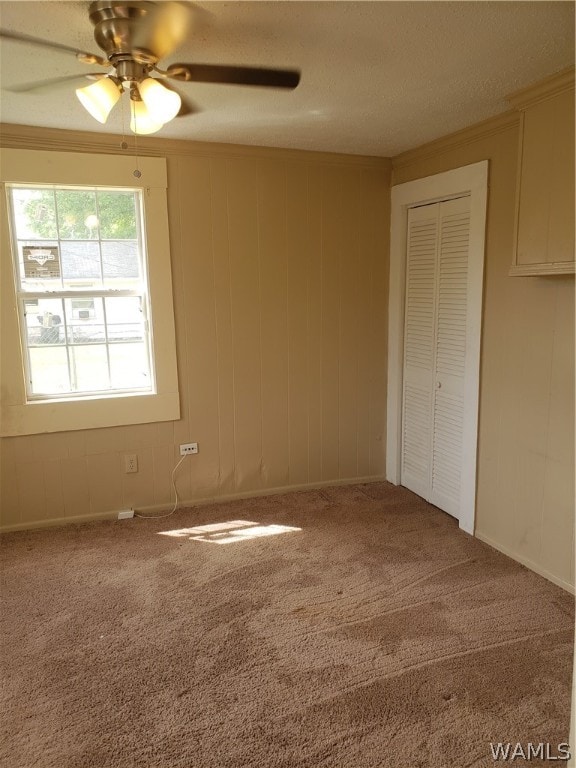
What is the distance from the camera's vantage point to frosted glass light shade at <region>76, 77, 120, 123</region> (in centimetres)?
182

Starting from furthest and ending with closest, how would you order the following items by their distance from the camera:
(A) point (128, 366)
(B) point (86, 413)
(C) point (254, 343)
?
(C) point (254, 343)
(A) point (128, 366)
(B) point (86, 413)

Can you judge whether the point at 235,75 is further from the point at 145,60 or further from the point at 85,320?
the point at 85,320

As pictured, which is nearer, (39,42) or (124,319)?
(39,42)

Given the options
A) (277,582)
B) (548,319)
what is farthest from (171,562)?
(548,319)

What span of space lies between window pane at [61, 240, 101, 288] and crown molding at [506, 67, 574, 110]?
2.47 meters

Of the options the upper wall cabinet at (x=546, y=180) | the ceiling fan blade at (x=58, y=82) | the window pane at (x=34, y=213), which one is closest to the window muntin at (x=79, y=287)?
the window pane at (x=34, y=213)

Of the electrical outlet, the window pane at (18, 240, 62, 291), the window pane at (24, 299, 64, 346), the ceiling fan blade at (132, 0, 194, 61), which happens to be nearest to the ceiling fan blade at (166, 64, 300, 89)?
the ceiling fan blade at (132, 0, 194, 61)

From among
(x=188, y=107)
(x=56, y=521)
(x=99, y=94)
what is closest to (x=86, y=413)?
(x=56, y=521)

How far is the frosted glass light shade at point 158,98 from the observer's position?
183cm

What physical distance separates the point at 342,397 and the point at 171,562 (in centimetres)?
173

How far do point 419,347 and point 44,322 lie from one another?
249 cm

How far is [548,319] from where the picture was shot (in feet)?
8.86

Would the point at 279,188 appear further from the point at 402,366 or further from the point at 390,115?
the point at 402,366

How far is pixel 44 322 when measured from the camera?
3.34 m
